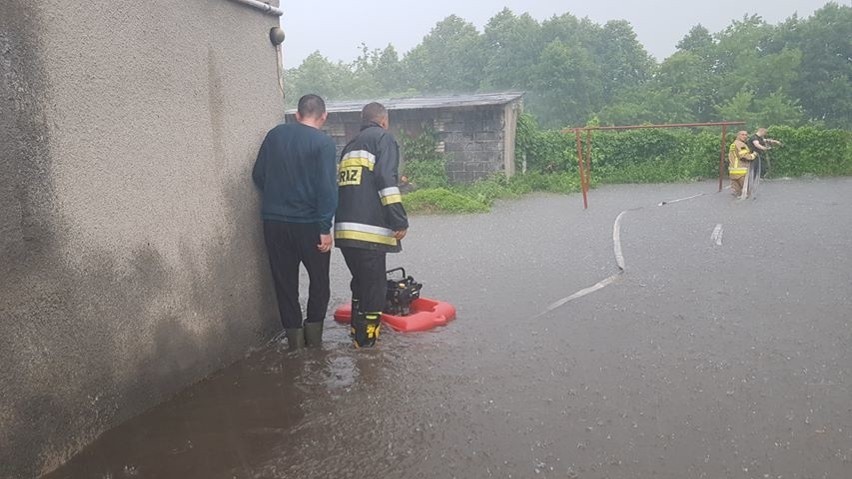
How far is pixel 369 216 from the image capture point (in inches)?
201

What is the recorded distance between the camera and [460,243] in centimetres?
1062

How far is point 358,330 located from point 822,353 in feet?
10.9

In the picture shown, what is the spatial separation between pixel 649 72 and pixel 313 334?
195 ft

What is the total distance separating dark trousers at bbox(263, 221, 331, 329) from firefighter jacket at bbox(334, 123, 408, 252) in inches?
11.1

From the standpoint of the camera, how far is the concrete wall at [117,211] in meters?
3.03

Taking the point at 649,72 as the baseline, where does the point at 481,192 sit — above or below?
below

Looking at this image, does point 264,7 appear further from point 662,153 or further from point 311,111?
point 662,153

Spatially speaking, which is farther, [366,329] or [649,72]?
[649,72]

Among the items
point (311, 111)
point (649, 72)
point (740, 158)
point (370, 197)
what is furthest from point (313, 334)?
point (649, 72)

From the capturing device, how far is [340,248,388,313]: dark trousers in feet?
16.9

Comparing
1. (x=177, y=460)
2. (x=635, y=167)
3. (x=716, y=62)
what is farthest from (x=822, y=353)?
(x=716, y=62)

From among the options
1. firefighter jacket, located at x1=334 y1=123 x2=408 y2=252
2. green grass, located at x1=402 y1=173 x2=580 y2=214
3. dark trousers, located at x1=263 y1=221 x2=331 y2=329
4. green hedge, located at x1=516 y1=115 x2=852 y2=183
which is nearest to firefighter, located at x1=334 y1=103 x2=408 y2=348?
firefighter jacket, located at x1=334 y1=123 x2=408 y2=252

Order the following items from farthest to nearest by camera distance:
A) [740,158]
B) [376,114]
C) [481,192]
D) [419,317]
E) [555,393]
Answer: [481,192] → [740,158] → [419,317] → [376,114] → [555,393]

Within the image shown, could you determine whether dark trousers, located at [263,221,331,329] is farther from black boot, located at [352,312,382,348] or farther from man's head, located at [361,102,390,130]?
man's head, located at [361,102,390,130]
